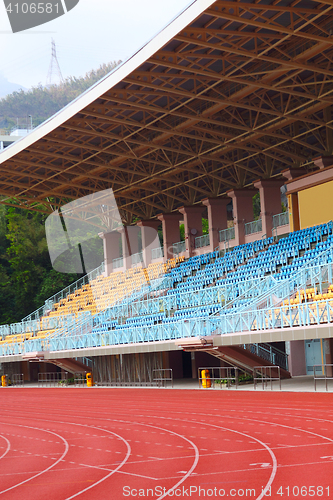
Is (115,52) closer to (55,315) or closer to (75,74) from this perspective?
(75,74)

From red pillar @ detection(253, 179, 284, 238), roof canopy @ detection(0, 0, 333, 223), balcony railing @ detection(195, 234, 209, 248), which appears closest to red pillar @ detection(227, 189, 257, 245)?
roof canopy @ detection(0, 0, 333, 223)

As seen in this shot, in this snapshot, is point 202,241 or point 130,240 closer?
point 202,241

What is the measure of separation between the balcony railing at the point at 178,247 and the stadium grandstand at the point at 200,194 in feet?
0.32

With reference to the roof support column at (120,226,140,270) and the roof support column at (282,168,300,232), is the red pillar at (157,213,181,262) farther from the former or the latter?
the roof support column at (282,168,300,232)

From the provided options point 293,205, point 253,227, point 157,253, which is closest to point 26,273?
point 157,253

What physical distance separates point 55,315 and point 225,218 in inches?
557

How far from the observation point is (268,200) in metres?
36.7

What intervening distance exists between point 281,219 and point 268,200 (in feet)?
5.77

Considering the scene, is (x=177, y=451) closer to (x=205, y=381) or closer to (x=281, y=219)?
(x=205, y=381)

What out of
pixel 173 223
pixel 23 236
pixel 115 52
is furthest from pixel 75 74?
pixel 173 223

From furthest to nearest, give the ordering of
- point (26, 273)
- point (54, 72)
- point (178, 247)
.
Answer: point (54, 72), point (26, 273), point (178, 247)

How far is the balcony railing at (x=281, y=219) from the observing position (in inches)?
1383

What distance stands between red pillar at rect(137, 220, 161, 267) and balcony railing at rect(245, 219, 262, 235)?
33.4ft

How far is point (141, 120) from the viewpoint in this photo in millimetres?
33094
